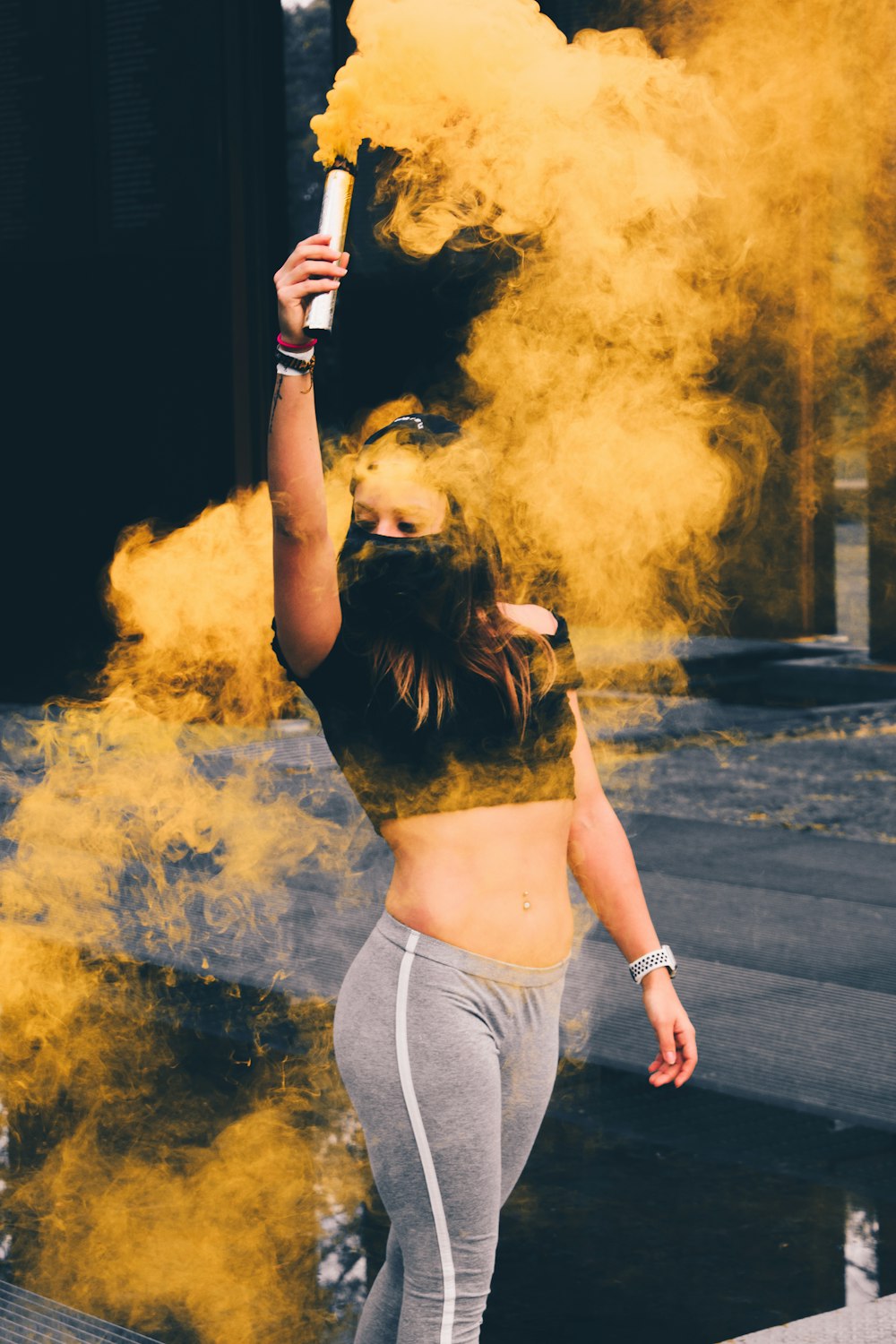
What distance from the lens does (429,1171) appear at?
7.11 ft

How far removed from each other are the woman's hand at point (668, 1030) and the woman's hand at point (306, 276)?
112cm

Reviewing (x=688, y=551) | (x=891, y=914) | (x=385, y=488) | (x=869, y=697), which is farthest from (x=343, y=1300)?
(x=869, y=697)

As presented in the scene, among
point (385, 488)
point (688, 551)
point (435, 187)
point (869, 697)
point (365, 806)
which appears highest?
point (435, 187)

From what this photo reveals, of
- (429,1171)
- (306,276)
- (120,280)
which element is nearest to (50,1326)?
(429,1171)

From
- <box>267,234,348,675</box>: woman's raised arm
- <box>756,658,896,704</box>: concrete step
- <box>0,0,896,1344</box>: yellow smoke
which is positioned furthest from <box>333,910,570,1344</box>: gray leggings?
<box>756,658,896,704</box>: concrete step

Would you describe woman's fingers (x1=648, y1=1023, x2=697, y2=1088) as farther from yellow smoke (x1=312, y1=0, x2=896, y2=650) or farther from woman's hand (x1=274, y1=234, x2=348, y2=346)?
yellow smoke (x1=312, y1=0, x2=896, y2=650)

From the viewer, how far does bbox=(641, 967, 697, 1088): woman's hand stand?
242 centimetres

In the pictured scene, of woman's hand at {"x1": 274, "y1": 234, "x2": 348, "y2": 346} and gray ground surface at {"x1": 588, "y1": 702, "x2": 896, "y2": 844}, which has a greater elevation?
woman's hand at {"x1": 274, "y1": 234, "x2": 348, "y2": 346}

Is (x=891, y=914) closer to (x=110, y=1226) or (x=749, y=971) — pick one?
(x=749, y=971)

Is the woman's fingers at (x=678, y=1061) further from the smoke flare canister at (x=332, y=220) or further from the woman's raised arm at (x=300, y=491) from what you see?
the smoke flare canister at (x=332, y=220)

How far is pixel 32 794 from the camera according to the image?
8.99 meters

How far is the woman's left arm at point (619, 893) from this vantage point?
95.7 inches

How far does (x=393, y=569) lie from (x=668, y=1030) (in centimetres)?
82

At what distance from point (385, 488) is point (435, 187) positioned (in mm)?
1188
